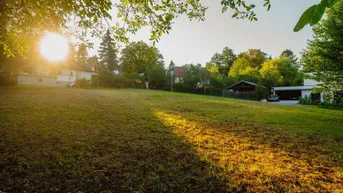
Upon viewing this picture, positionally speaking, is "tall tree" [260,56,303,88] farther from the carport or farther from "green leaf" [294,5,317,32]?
"green leaf" [294,5,317,32]

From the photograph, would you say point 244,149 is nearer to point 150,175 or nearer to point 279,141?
point 279,141

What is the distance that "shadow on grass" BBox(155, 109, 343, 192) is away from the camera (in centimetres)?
319

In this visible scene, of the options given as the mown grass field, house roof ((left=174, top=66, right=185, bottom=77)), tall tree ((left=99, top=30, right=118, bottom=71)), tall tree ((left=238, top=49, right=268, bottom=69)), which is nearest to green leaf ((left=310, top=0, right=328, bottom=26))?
the mown grass field

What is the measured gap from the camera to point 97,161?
3842 mm

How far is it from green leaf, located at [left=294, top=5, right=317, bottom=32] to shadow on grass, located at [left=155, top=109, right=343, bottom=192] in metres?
2.69

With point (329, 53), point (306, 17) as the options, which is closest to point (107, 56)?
point (329, 53)

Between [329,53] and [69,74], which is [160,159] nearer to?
[329,53]

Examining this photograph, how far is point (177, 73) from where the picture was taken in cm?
7288

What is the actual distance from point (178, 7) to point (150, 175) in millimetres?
4915

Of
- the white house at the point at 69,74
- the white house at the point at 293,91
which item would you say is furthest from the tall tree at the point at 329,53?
the white house at the point at 69,74

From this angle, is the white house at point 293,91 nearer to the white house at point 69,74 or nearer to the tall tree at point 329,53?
the tall tree at point 329,53

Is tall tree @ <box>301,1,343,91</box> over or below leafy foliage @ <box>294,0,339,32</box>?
over

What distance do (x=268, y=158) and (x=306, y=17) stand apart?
398 centimetres

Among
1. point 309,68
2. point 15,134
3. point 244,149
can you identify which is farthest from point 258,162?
point 309,68
